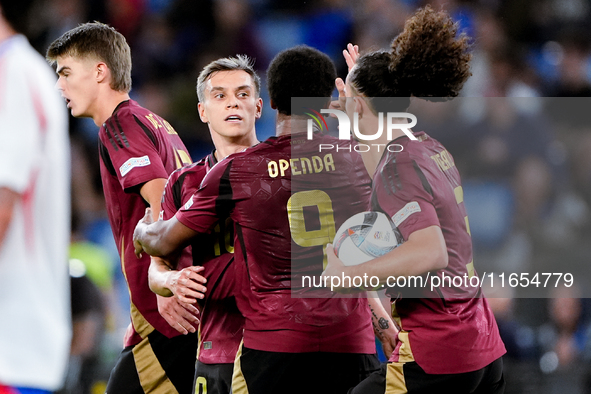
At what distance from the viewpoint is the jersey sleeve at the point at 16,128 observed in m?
2.02

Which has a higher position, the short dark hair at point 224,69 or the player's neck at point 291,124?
the short dark hair at point 224,69

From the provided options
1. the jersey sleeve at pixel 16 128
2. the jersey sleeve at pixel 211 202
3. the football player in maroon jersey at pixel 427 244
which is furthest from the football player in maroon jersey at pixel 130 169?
the jersey sleeve at pixel 16 128

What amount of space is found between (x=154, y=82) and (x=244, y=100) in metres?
4.98

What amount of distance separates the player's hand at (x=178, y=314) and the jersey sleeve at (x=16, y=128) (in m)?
1.52

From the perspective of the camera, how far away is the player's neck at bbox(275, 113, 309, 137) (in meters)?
3.29

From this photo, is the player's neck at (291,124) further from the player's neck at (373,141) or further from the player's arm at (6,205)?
the player's arm at (6,205)

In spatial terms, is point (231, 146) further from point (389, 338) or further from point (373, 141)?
point (389, 338)

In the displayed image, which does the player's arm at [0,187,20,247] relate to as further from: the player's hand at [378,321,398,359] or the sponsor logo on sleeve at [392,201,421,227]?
the player's hand at [378,321,398,359]

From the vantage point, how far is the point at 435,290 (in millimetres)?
2887

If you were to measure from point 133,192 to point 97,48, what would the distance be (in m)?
0.88

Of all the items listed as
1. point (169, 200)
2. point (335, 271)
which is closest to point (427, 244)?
point (335, 271)

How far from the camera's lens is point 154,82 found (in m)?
8.37

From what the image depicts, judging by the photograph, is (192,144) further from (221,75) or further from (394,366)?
(394,366)

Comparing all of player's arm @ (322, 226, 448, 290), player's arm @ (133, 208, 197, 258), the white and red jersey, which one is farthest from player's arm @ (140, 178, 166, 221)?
the white and red jersey
